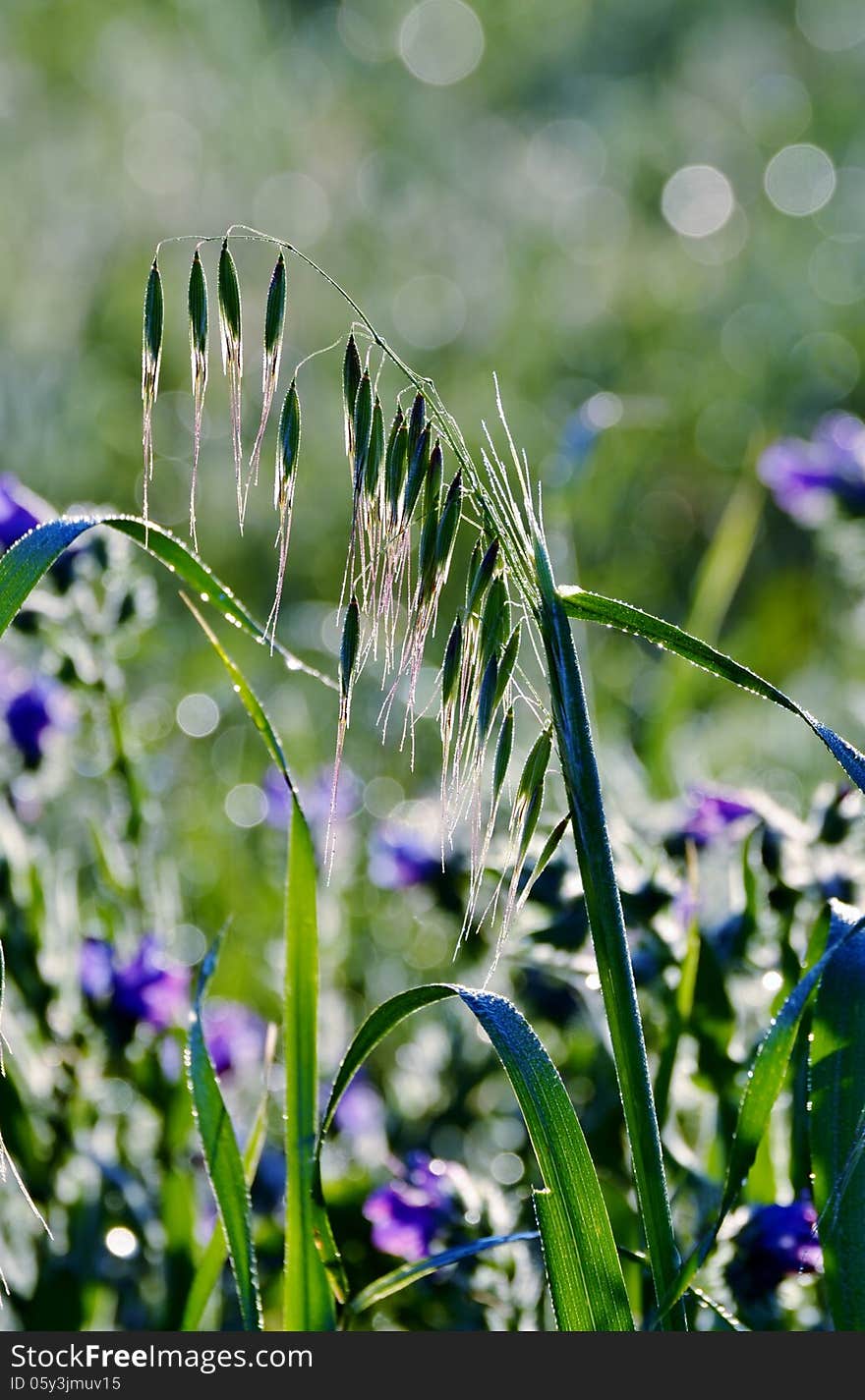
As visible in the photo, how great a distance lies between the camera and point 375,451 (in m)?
0.51

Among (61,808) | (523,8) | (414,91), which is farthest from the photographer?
(523,8)

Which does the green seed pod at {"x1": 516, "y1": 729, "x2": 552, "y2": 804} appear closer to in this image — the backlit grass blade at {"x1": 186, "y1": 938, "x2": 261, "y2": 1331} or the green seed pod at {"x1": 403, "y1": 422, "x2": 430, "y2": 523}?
the green seed pod at {"x1": 403, "y1": 422, "x2": 430, "y2": 523}

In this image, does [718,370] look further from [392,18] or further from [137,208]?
[392,18]

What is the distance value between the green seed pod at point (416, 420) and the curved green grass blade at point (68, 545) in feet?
0.31

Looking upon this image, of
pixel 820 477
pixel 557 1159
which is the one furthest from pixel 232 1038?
pixel 820 477

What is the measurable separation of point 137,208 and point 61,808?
234 centimetres

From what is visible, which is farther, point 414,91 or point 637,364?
point 414,91

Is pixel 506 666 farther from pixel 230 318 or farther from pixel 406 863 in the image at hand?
pixel 406 863

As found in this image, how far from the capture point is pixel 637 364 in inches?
122

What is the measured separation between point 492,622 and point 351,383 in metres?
0.09

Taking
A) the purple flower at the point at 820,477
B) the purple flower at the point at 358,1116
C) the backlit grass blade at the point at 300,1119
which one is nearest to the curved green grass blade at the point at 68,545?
the backlit grass blade at the point at 300,1119

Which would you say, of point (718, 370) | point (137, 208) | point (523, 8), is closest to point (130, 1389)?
point (718, 370)

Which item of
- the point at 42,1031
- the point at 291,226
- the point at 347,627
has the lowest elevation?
the point at 42,1031

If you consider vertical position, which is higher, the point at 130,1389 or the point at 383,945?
the point at 383,945
